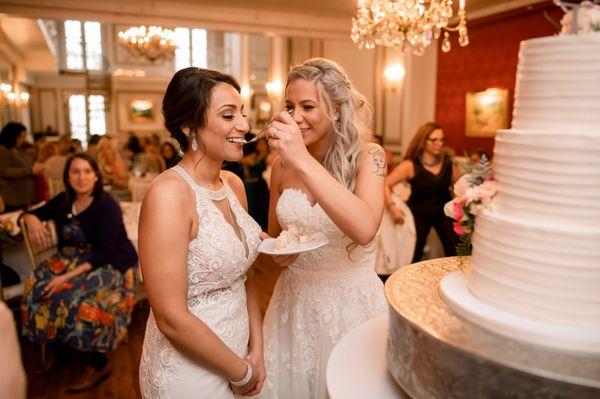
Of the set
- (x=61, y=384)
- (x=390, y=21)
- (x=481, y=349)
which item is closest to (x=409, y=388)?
(x=481, y=349)

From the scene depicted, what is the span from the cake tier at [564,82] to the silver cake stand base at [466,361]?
48 cm

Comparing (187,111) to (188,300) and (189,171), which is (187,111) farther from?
(188,300)

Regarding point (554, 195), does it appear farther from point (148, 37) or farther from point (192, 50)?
point (192, 50)

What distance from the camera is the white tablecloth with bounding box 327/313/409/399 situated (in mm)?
1207

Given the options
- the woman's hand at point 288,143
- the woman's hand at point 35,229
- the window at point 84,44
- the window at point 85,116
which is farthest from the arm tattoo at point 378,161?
the window at point 85,116

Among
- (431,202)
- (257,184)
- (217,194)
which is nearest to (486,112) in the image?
(431,202)

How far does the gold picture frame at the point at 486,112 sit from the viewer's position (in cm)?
→ 708

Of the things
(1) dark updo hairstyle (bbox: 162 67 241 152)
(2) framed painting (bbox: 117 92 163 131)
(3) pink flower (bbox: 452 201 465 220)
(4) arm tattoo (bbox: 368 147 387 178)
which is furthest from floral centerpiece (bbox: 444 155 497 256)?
(2) framed painting (bbox: 117 92 163 131)

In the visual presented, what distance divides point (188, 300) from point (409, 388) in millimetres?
823

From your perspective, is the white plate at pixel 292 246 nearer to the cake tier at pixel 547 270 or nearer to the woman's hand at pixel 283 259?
the woman's hand at pixel 283 259

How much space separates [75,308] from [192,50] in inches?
708

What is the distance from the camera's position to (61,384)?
358 centimetres

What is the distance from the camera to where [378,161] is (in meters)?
1.99

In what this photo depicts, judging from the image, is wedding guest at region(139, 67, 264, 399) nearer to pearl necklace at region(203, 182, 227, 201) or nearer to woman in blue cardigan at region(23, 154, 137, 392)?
pearl necklace at region(203, 182, 227, 201)
